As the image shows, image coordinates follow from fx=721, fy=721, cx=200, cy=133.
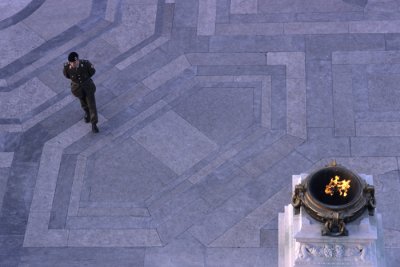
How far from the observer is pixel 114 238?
14344mm

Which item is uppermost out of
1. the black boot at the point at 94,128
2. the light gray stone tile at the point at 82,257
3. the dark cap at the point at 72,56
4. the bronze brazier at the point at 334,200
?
the bronze brazier at the point at 334,200

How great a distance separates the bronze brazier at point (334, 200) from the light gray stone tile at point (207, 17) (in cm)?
884

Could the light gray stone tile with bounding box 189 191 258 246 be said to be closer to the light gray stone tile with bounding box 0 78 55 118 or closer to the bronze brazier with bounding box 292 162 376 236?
the bronze brazier with bounding box 292 162 376 236

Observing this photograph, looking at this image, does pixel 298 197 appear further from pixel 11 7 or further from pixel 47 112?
pixel 11 7

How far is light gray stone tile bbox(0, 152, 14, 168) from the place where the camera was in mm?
15625

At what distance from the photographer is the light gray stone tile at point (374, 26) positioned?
57.1 feet

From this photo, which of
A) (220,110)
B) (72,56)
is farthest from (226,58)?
(72,56)

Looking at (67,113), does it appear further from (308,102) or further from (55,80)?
(308,102)

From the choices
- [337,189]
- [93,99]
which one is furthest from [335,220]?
[93,99]

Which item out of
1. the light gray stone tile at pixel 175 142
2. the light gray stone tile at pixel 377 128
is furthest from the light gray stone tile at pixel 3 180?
the light gray stone tile at pixel 377 128

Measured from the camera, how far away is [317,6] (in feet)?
59.4

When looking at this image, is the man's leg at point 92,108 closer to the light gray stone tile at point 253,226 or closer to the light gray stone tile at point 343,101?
the light gray stone tile at point 253,226

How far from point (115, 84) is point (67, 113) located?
1.34 metres

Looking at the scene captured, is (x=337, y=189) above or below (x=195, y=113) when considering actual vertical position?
above
